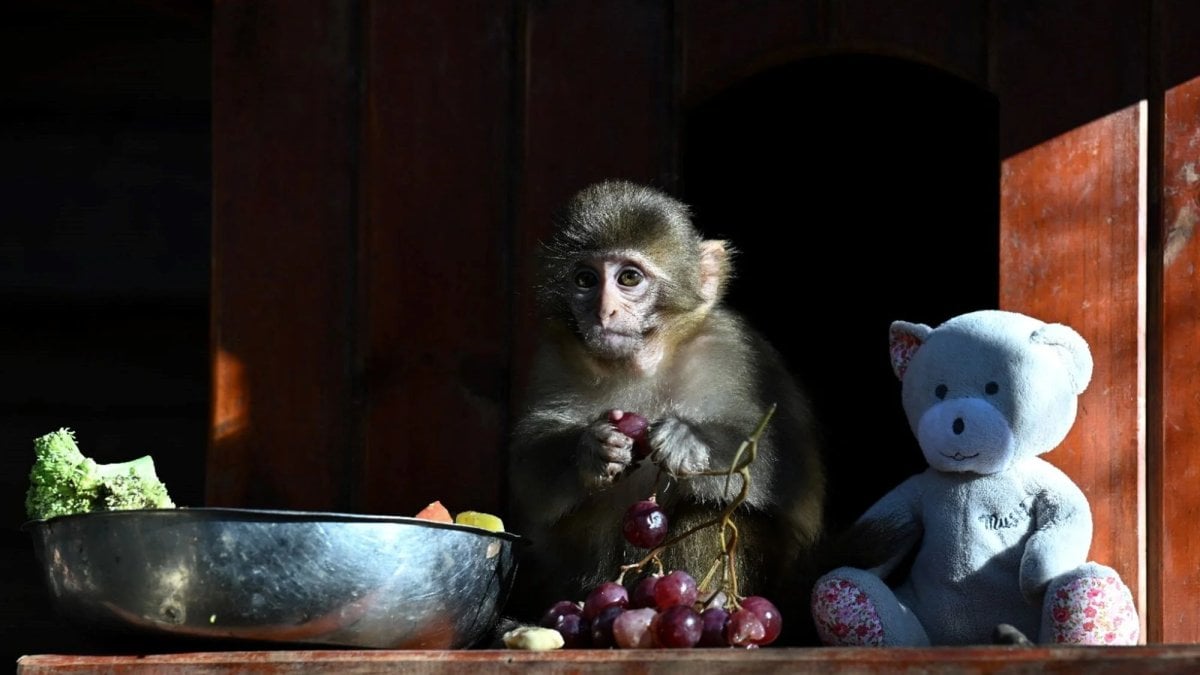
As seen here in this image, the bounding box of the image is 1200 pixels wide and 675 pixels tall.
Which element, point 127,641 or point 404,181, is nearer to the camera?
point 127,641

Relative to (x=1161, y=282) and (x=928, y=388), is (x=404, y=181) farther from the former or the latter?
(x=1161, y=282)

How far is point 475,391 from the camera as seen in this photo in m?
4.72

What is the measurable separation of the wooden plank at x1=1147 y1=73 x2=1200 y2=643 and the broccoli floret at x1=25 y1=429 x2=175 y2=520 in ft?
6.77

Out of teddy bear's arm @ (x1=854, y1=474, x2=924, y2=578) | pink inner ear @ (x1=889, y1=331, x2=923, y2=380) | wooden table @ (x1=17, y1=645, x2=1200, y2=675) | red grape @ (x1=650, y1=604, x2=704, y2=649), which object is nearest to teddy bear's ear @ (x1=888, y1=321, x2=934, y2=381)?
pink inner ear @ (x1=889, y1=331, x2=923, y2=380)

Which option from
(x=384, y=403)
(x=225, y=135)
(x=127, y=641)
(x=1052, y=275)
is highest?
(x=225, y=135)

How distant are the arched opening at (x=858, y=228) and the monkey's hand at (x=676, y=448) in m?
1.88

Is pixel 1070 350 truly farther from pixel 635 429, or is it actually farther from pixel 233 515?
pixel 233 515

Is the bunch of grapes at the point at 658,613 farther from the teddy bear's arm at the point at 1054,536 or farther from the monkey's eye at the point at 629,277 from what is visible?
the monkey's eye at the point at 629,277

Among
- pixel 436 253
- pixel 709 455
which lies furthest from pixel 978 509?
pixel 436 253

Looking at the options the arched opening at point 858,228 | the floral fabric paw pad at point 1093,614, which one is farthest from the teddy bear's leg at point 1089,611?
the arched opening at point 858,228

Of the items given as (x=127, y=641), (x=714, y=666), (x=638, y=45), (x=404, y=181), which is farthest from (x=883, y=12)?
(x=127, y=641)

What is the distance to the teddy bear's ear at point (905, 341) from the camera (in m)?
4.22

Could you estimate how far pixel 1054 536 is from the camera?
3873mm

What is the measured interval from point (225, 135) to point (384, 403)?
755mm
